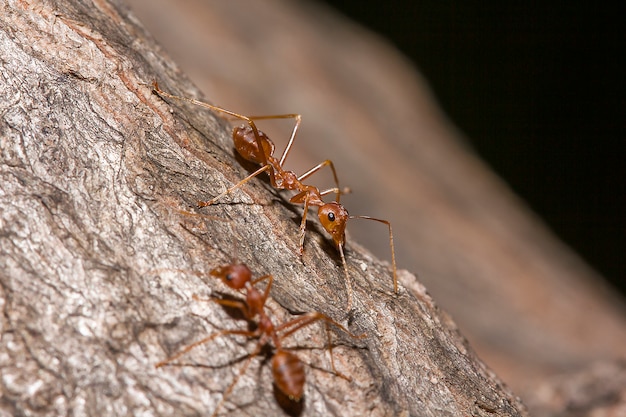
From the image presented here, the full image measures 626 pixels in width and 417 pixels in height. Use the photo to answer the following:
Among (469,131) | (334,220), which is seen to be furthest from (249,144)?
(469,131)

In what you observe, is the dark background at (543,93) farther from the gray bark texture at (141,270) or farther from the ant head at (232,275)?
the ant head at (232,275)

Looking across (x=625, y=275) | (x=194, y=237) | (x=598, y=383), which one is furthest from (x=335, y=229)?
(x=625, y=275)

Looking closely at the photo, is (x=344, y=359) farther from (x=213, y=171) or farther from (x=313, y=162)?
(x=313, y=162)

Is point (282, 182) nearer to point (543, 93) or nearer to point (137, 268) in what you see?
point (137, 268)

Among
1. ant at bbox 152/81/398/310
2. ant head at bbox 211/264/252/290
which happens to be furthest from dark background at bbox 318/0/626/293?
ant head at bbox 211/264/252/290

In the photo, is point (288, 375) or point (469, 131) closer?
point (288, 375)

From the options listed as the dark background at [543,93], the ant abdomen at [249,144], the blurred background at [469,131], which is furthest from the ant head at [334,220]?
the dark background at [543,93]

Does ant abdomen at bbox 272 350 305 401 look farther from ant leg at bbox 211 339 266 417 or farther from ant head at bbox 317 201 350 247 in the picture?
ant head at bbox 317 201 350 247
